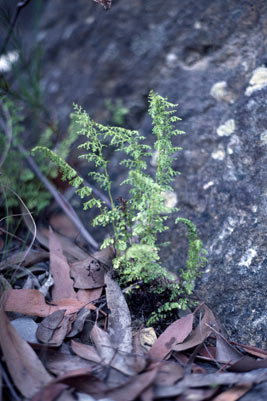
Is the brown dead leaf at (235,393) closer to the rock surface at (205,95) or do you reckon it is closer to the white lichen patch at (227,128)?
the rock surface at (205,95)

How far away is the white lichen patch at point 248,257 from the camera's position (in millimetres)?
1604

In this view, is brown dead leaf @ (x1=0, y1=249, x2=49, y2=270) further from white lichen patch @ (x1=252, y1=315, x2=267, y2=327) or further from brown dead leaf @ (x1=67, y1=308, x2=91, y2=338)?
white lichen patch @ (x1=252, y1=315, x2=267, y2=327)

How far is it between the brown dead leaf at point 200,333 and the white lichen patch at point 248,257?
0.25 m

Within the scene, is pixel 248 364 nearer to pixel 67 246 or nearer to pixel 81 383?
pixel 81 383

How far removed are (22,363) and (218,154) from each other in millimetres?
1341

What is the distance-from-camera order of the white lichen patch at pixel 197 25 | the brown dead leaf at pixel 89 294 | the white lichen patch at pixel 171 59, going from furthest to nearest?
the white lichen patch at pixel 171 59, the white lichen patch at pixel 197 25, the brown dead leaf at pixel 89 294

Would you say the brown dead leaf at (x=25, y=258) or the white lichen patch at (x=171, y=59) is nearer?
the brown dead leaf at (x=25, y=258)

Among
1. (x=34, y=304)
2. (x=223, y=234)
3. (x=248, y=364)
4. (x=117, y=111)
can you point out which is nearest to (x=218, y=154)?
(x=223, y=234)

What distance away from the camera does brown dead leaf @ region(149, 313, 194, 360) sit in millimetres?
1323

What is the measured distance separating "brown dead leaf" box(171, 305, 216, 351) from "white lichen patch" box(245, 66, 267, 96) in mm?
1152

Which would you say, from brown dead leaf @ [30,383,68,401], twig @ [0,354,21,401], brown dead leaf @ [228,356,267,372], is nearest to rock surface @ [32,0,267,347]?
brown dead leaf @ [228,356,267,372]

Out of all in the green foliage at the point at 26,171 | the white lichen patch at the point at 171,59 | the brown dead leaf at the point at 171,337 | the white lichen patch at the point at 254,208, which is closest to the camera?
the brown dead leaf at the point at 171,337

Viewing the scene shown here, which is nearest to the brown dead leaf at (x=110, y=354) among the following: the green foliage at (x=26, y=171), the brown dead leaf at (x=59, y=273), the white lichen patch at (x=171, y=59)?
the brown dead leaf at (x=59, y=273)

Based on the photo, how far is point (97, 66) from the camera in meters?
2.72
